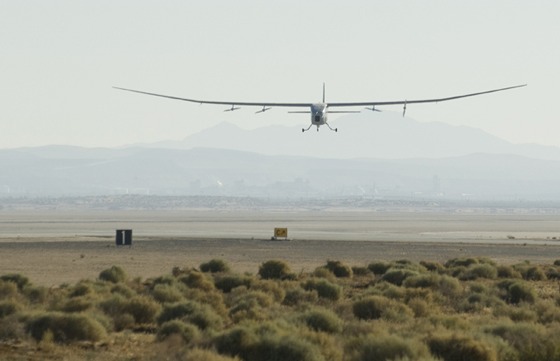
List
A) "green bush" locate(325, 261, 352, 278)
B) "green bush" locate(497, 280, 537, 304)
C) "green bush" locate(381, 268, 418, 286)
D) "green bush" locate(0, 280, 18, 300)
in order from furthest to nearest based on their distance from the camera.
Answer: "green bush" locate(325, 261, 352, 278), "green bush" locate(381, 268, 418, 286), "green bush" locate(497, 280, 537, 304), "green bush" locate(0, 280, 18, 300)

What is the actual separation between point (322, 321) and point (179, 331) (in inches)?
114

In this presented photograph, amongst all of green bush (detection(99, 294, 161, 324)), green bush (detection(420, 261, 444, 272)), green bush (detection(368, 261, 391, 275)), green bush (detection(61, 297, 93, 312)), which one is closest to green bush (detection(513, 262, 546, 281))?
green bush (detection(420, 261, 444, 272))

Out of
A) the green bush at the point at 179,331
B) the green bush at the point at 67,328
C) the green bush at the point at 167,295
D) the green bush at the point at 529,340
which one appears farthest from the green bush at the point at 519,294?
the green bush at the point at 67,328

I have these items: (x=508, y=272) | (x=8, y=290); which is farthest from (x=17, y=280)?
(x=508, y=272)

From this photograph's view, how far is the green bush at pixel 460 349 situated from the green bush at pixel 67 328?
6.75m

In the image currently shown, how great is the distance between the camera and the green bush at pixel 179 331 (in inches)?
943

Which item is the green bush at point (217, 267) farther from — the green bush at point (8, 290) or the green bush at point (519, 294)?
the green bush at point (519, 294)

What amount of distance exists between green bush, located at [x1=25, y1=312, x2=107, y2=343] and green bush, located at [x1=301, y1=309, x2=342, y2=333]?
12.9 ft

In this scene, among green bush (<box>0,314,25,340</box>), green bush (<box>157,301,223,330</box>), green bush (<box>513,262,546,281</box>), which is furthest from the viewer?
green bush (<box>513,262,546,281</box>)

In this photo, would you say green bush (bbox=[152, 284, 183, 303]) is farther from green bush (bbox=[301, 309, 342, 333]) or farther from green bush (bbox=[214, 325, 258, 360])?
green bush (bbox=[214, 325, 258, 360])

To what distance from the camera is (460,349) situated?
2059 centimetres

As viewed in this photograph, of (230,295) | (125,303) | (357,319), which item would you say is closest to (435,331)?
(357,319)

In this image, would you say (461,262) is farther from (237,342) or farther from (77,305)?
(237,342)

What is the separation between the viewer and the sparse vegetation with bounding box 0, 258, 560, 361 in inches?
816
